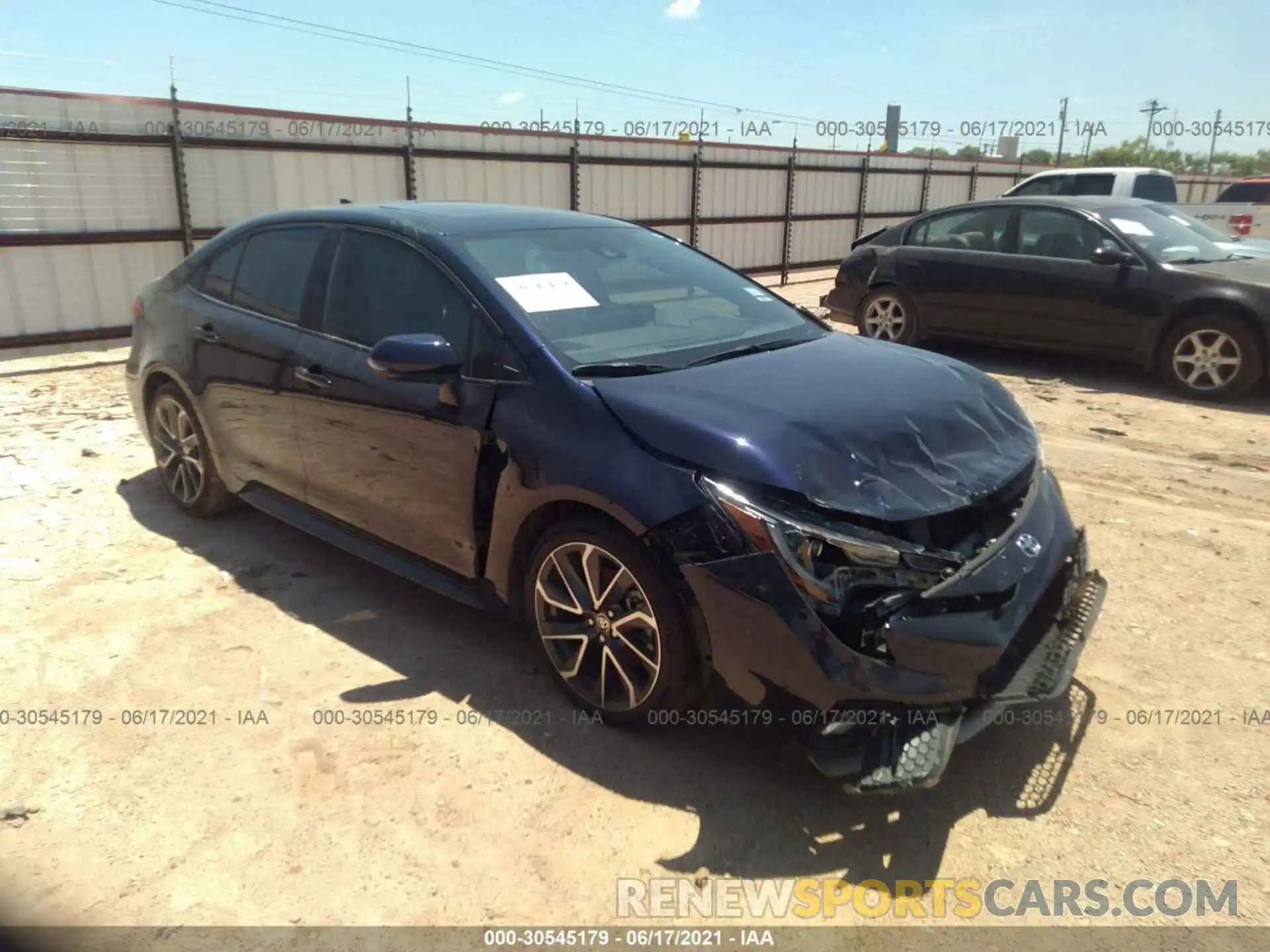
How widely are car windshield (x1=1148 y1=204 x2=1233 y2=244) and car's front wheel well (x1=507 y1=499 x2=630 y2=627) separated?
299 inches

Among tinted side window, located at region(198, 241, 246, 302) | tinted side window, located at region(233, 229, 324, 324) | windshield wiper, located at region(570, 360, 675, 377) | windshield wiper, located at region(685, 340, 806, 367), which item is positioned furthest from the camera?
tinted side window, located at region(198, 241, 246, 302)

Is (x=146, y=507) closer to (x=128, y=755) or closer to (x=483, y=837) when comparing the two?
(x=128, y=755)

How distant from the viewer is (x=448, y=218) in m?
3.80

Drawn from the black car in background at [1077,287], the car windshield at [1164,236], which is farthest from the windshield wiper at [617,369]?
the car windshield at [1164,236]

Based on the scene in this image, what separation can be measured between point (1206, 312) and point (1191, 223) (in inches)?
59.6

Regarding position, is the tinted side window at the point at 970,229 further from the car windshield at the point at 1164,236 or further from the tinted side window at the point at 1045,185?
the tinted side window at the point at 1045,185

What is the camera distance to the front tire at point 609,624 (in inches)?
107

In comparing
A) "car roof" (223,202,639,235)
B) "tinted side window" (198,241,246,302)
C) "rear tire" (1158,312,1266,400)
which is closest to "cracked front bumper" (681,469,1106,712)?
"car roof" (223,202,639,235)

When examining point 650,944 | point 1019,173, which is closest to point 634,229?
point 650,944

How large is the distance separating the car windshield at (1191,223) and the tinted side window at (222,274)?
7690 millimetres

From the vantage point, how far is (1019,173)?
22516 mm

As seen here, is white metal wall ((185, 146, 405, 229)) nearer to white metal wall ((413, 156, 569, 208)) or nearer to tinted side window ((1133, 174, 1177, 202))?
white metal wall ((413, 156, 569, 208))

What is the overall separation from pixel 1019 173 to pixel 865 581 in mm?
23143

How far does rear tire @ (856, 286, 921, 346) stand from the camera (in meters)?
9.16
